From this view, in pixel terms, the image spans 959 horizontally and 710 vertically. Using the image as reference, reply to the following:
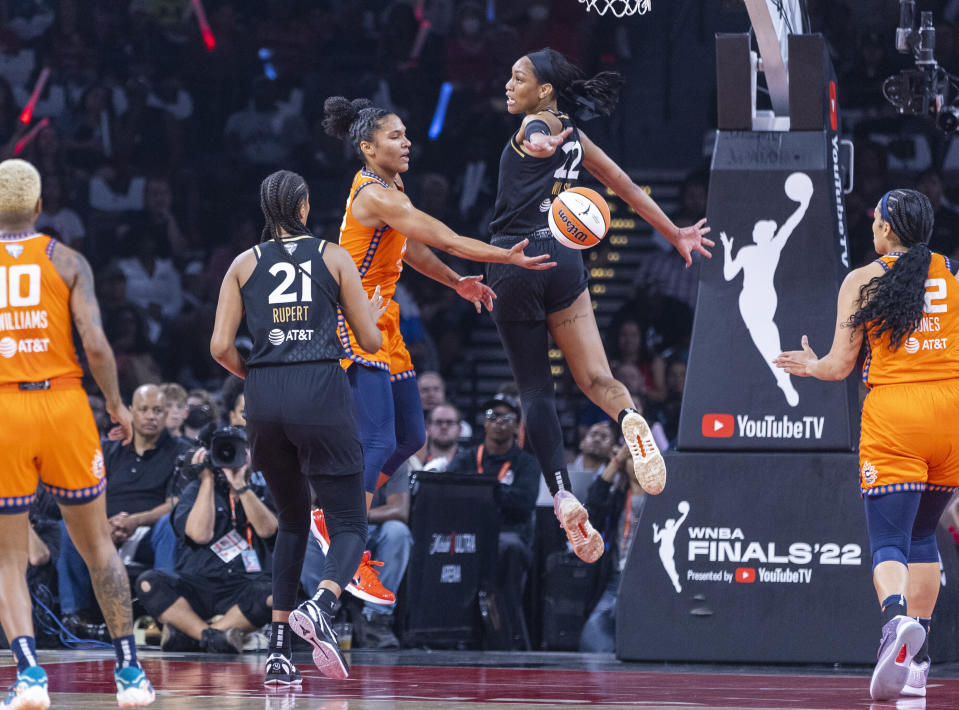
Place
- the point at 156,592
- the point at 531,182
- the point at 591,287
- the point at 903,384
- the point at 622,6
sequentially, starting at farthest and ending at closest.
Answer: the point at 591,287 → the point at 156,592 → the point at 622,6 → the point at 531,182 → the point at 903,384

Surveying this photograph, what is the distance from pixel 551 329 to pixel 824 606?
7.63 feet

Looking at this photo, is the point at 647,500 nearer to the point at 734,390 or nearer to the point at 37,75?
the point at 734,390

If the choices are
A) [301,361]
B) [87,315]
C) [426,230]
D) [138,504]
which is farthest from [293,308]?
[138,504]

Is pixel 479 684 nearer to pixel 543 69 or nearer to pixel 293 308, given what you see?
pixel 293 308

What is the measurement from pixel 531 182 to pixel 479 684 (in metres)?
2.43

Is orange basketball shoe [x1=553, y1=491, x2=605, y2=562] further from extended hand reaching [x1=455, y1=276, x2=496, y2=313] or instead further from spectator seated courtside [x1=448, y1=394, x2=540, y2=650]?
spectator seated courtside [x1=448, y1=394, x2=540, y2=650]

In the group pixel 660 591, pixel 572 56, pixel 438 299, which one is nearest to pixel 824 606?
pixel 660 591

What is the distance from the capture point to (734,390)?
8.20 metres

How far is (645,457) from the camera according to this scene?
263 inches

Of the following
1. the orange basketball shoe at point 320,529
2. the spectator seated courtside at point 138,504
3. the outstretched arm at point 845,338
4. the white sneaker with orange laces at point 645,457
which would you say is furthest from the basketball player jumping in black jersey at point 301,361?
the spectator seated courtside at point 138,504

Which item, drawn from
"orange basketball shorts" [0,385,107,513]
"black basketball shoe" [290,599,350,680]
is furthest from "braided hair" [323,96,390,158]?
"black basketball shoe" [290,599,350,680]

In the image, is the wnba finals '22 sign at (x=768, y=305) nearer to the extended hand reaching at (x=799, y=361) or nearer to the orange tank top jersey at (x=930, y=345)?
the extended hand reaching at (x=799, y=361)

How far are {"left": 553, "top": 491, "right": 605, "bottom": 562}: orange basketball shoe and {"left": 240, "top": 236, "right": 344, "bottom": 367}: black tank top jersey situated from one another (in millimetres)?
1377

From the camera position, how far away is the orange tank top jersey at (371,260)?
693cm
